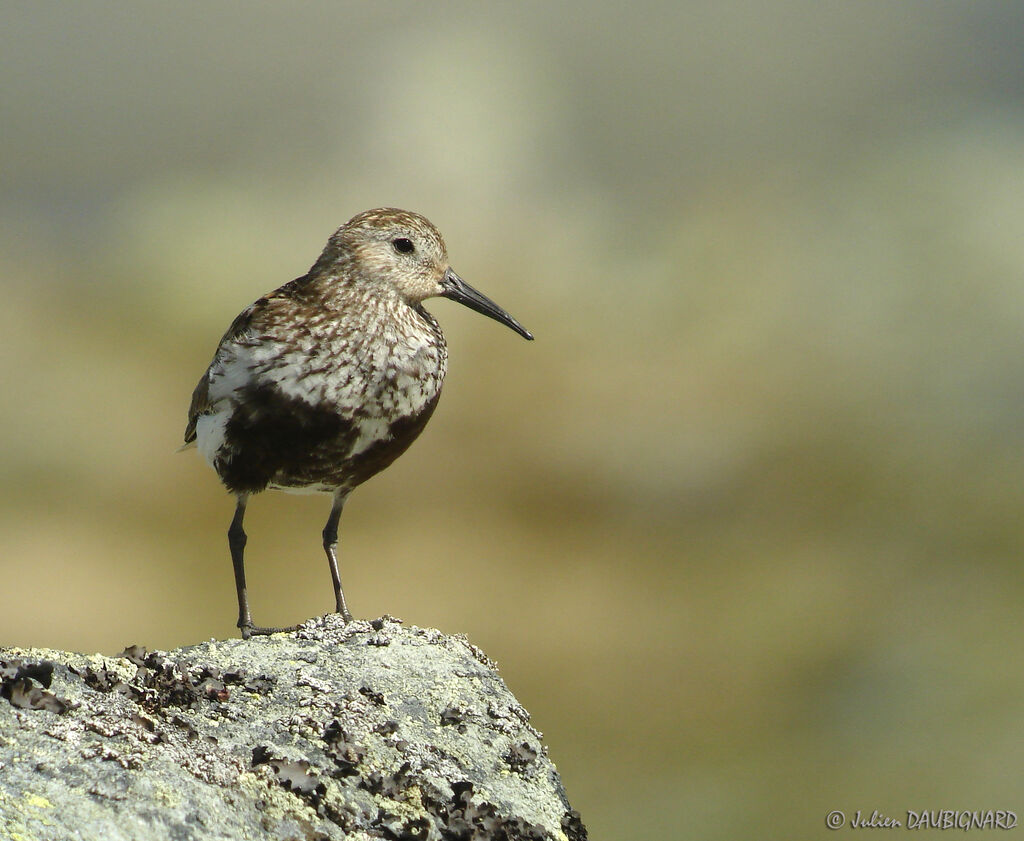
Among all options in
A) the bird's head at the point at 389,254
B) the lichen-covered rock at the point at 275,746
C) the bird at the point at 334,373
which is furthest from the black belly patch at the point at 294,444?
the lichen-covered rock at the point at 275,746

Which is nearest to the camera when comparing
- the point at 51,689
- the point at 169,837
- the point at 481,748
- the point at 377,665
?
the point at 169,837

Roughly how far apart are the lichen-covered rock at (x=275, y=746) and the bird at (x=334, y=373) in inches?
33.5

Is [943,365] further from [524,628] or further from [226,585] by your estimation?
[226,585]

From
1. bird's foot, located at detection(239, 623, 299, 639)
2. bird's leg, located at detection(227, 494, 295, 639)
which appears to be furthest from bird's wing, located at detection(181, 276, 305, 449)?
bird's foot, located at detection(239, 623, 299, 639)

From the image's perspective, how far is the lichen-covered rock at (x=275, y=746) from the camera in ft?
11.4

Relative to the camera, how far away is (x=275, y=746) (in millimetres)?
4152

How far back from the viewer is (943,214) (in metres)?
17.0

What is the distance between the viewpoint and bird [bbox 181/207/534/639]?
19.7ft

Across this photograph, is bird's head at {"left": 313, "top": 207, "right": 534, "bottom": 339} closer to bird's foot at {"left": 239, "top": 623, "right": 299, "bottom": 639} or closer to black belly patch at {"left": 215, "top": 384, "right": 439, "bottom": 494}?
black belly patch at {"left": 215, "top": 384, "right": 439, "bottom": 494}

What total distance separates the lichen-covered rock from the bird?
850 millimetres

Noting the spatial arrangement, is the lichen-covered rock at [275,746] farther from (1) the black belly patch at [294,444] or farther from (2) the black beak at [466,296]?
(2) the black beak at [466,296]

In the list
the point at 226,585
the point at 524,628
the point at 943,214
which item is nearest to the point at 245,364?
the point at 524,628

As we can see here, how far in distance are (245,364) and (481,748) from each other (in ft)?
7.98

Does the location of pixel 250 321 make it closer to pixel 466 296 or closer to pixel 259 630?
pixel 466 296
